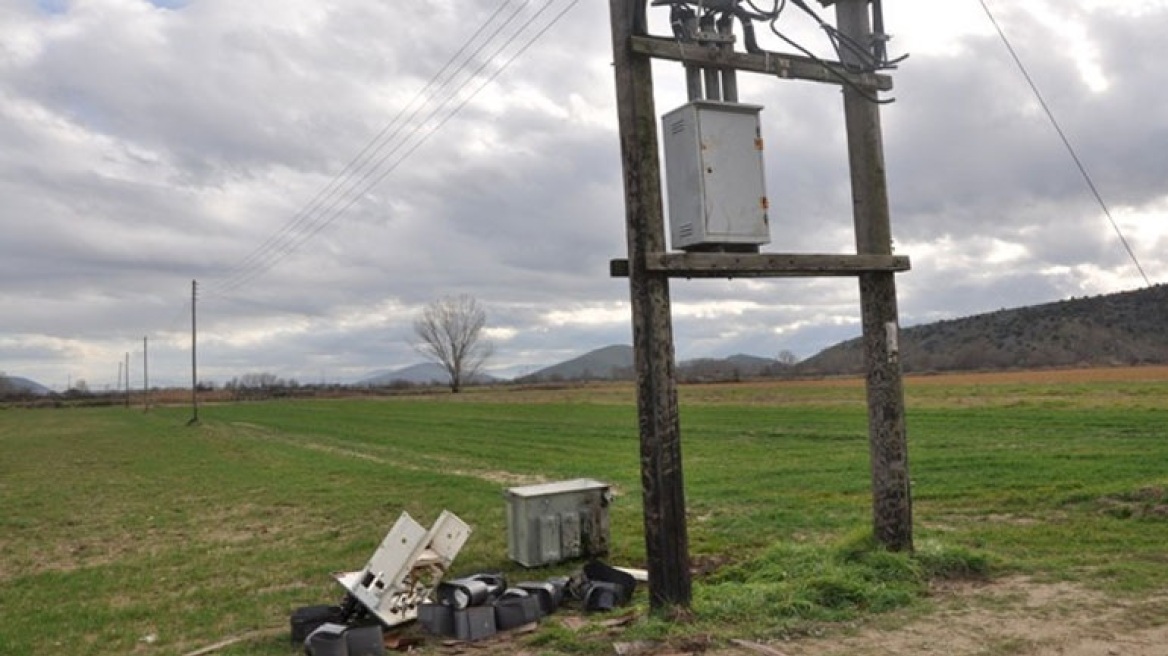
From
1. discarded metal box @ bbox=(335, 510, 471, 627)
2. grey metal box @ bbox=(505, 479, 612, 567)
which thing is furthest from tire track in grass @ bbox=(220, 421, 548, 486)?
discarded metal box @ bbox=(335, 510, 471, 627)

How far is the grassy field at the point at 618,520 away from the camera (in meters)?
7.31

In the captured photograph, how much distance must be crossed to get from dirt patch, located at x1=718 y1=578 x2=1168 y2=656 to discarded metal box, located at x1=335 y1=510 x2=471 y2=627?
2693mm

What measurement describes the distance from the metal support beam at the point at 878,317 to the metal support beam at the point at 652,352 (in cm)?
218

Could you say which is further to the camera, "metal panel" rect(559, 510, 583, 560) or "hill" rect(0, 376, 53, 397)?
"hill" rect(0, 376, 53, 397)

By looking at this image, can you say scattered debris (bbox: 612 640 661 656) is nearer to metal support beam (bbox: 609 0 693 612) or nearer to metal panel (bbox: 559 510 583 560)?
metal support beam (bbox: 609 0 693 612)

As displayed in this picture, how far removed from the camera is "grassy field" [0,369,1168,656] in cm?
731

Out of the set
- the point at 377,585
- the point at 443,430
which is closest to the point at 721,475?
the point at 377,585

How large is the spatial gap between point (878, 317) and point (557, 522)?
12.8 feet

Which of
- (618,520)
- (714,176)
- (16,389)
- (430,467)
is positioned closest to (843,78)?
(714,176)

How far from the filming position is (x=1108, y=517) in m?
10.3

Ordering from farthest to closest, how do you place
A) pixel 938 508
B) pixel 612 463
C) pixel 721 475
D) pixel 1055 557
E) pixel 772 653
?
pixel 612 463, pixel 721 475, pixel 938 508, pixel 1055 557, pixel 772 653

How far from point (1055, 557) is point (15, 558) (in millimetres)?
12437

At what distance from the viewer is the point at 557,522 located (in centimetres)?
952

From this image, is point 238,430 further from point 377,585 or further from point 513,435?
point 377,585
